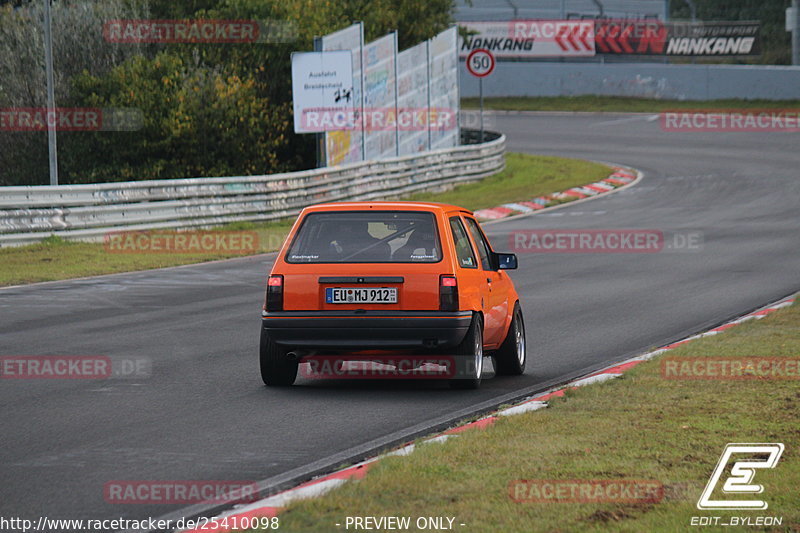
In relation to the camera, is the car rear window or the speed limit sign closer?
the car rear window

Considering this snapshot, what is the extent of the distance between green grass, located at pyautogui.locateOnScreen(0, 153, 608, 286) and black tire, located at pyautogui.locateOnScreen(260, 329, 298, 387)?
8.82 metres

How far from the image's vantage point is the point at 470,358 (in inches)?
386

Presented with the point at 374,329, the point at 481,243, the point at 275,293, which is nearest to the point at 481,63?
the point at 481,243

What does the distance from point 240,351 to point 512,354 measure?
260cm

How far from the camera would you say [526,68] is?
186ft

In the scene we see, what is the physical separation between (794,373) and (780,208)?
19.8 m

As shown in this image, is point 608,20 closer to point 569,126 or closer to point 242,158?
point 569,126

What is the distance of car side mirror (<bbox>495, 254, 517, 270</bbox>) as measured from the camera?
1088cm
